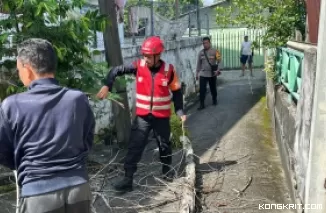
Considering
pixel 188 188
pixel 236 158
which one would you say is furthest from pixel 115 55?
pixel 188 188

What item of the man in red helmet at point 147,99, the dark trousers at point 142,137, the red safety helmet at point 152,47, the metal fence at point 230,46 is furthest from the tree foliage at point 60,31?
the metal fence at point 230,46

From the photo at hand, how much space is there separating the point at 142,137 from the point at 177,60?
758cm

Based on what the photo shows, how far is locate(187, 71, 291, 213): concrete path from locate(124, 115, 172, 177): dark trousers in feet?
2.42

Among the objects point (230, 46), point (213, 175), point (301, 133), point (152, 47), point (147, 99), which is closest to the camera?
point (301, 133)

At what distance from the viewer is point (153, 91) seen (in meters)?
5.72

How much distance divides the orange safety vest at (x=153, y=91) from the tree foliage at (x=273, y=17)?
3954 millimetres

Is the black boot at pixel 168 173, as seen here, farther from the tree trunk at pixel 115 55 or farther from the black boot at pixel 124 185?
the tree trunk at pixel 115 55

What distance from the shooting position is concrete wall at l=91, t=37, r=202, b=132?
8270mm

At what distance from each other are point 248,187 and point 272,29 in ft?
14.3

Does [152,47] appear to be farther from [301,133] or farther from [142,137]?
[301,133]

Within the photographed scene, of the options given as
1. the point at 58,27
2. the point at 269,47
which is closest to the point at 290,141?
the point at 58,27

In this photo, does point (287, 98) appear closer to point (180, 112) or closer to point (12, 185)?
point (180, 112)

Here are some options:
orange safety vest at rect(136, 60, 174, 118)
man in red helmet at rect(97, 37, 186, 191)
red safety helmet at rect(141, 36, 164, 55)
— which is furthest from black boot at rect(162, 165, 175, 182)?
red safety helmet at rect(141, 36, 164, 55)

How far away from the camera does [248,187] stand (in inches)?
227
